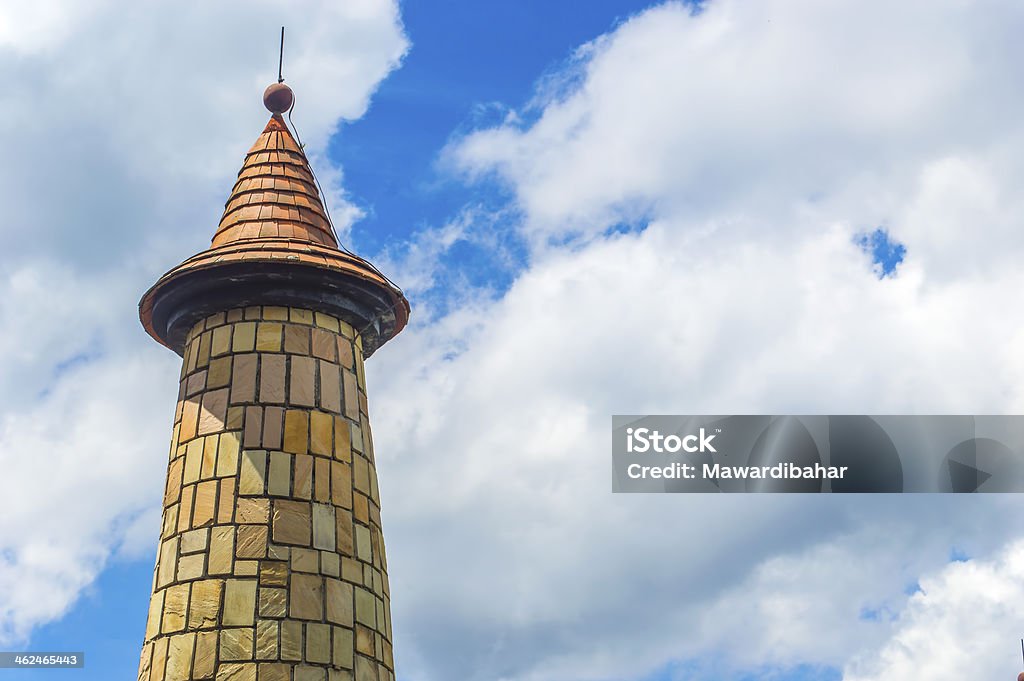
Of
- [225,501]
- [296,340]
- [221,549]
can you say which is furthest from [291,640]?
[296,340]

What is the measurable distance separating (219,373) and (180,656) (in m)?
3.01

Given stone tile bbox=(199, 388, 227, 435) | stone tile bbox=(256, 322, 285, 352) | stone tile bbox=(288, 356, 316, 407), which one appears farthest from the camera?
stone tile bbox=(256, 322, 285, 352)

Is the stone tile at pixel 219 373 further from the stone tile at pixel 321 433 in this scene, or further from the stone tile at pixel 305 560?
the stone tile at pixel 305 560

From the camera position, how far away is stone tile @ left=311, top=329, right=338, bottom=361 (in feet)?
48.6

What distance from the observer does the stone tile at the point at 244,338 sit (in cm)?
1458

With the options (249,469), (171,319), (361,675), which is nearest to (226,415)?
(249,469)

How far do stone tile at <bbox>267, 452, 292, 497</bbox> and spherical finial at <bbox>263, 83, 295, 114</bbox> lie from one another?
501 cm

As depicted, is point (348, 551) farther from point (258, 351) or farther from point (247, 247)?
point (247, 247)

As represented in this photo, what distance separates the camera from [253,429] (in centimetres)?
1406

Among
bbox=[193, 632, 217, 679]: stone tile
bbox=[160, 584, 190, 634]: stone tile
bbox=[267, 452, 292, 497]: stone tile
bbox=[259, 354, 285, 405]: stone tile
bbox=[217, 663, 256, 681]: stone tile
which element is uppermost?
bbox=[259, 354, 285, 405]: stone tile

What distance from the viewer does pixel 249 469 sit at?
13.8m

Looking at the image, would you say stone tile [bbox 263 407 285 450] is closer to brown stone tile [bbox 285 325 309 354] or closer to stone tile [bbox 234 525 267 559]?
brown stone tile [bbox 285 325 309 354]

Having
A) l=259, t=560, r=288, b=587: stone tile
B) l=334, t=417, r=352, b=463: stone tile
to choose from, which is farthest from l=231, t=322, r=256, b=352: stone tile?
l=259, t=560, r=288, b=587: stone tile

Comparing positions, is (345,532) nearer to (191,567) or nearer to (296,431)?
(296,431)
